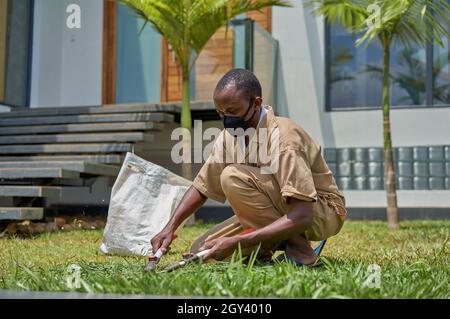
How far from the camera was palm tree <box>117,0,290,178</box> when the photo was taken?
6508mm

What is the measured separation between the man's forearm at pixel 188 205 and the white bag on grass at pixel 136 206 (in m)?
1.06

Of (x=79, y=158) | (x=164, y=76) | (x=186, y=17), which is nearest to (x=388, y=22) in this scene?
(x=186, y=17)

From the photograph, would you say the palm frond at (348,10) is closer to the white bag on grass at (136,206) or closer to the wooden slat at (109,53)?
the white bag on grass at (136,206)

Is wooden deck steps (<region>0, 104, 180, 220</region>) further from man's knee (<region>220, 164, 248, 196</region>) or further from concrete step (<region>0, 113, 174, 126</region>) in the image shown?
man's knee (<region>220, 164, 248, 196</region>)

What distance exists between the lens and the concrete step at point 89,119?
7402mm

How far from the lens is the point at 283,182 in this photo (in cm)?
276

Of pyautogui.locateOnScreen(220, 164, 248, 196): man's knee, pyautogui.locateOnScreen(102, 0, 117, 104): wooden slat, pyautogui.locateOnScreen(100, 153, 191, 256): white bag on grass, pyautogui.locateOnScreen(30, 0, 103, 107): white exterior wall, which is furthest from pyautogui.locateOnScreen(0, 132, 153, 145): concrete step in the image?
A: pyautogui.locateOnScreen(220, 164, 248, 196): man's knee

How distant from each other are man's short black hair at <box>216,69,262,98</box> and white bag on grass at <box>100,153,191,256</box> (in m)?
1.54

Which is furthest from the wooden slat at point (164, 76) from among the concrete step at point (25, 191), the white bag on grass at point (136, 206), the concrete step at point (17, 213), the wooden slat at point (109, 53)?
the white bag on grass at point (136, 206)

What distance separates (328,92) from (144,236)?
192 inches

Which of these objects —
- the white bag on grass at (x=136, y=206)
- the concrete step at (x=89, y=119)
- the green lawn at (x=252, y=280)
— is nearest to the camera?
the green lawn at (x=252, y=280)
